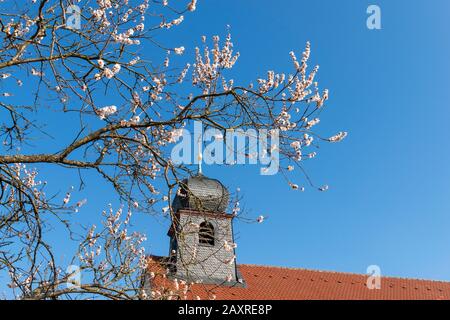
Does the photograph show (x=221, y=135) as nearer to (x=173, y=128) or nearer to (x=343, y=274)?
(x=173, y=128)

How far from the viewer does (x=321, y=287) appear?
1773 centimetres

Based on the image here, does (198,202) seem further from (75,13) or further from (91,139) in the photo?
(75,13)

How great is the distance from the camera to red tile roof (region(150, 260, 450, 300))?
16719mm

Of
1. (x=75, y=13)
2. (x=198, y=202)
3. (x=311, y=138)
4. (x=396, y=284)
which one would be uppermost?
(x=75, y=13)

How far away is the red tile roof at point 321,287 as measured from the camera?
54.9 ft

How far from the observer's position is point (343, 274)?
62.7ft

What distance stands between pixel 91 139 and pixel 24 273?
1.46 metres
